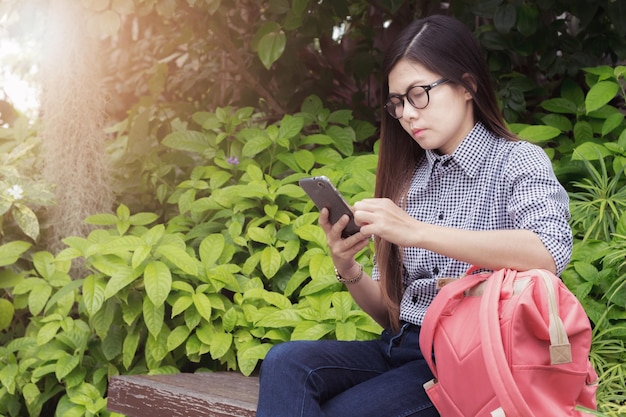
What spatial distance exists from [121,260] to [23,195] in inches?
31.7

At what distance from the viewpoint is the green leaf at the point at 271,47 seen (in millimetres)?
3516

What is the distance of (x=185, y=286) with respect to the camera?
111 inches

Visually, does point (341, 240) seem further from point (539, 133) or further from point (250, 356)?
point (539, 133)

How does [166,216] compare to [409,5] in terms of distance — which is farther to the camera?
[409,5]

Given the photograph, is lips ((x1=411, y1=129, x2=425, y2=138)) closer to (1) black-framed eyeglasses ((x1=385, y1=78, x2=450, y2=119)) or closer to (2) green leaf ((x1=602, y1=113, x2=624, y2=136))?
(1) black-framed eyeglasses ((x1=385, y1=78, x2=450, y2=119))

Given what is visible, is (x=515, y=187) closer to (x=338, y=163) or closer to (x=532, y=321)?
(x=532, y=321)

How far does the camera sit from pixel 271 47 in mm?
3562

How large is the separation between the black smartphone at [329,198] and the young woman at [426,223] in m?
0.02

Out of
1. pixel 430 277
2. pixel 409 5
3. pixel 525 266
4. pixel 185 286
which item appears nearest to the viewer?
pixel 525 266

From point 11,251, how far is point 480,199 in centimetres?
217

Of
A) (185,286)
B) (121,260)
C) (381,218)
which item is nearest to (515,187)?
(381,218)

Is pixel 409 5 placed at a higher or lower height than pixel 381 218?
higher

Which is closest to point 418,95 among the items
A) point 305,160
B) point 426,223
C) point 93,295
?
point 426,223

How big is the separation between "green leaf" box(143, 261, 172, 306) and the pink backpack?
1430 mm
